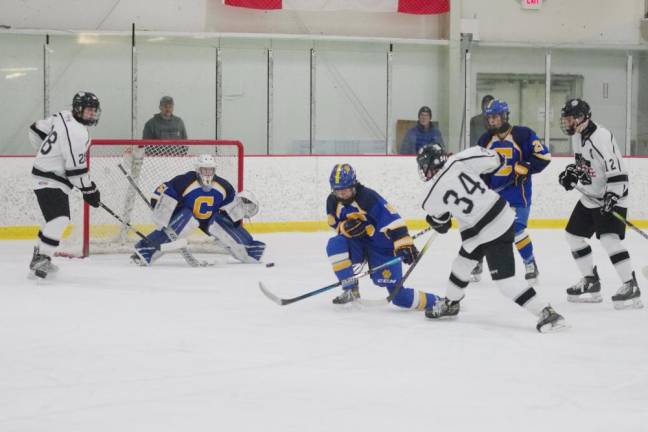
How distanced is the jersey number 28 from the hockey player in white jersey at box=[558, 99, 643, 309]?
89cm

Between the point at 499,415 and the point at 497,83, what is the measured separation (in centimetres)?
790

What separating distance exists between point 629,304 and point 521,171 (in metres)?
1.03

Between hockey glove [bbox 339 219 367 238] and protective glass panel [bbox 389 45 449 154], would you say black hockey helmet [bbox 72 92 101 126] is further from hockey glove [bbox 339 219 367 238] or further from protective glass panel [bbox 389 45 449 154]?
protective glass panel [bbox 389 45 449 154]

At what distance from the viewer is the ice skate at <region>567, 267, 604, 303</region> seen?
4.77 metres

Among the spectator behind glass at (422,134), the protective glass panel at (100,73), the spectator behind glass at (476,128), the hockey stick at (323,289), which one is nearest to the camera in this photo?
the hockey stick at (323,289)

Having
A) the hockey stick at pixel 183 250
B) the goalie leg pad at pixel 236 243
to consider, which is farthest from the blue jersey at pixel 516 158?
the hockey stick at pixel 183 250

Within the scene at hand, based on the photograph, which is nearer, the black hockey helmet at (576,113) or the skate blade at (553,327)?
→ the skate blade at (553,327)

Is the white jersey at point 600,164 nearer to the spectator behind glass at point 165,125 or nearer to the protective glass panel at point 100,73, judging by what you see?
the spectator behind glass at point 165,125

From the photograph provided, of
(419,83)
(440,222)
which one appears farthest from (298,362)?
(419,83)

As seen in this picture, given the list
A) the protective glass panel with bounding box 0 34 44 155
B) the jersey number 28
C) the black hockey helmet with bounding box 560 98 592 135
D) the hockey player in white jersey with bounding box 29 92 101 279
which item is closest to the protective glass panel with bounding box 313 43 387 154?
the protective glass panel with bounding box 0 34 44 155

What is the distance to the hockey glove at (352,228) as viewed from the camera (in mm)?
4438

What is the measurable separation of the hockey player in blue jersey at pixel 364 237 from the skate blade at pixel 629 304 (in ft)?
2.77

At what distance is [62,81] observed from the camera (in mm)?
9023

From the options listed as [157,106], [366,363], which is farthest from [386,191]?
[366,363]
